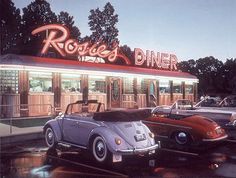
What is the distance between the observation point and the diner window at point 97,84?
723 inches

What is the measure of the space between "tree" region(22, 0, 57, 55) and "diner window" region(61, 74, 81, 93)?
24307mm

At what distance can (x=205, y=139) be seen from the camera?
809 cm

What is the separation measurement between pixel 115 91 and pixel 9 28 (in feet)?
80.9

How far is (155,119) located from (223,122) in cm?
341

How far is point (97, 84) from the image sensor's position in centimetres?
1883

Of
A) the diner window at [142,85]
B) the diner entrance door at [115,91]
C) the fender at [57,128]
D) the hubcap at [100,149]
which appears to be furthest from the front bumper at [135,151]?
the diner window at [142,85]

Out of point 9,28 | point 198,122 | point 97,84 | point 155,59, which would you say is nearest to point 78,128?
point 198,122

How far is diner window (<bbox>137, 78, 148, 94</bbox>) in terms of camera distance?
22.0 m

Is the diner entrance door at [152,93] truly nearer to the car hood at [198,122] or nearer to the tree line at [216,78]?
the tree line at [216,78]

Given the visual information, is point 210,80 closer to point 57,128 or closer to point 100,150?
point 57,128

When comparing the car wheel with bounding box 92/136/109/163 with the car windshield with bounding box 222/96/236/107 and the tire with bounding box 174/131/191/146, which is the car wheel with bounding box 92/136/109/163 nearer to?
the tire with bounding box 174/131/191/146

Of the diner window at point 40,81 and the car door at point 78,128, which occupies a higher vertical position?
the diner window at point 40,81

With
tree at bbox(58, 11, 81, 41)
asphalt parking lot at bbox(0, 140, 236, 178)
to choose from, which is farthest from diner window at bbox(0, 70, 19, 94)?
tree at bbox(58, 11, 81, 41)

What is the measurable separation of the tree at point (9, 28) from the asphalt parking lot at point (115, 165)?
33097mm
